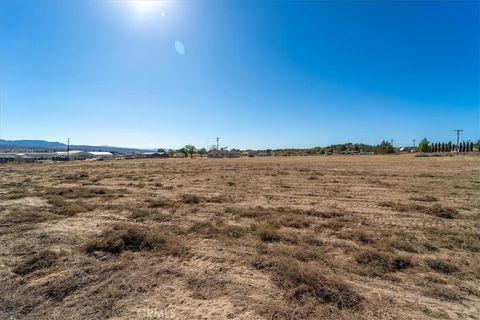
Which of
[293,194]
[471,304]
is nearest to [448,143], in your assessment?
[293,194]

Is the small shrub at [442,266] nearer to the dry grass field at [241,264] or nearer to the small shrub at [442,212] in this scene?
the dry grass field at [241,264]

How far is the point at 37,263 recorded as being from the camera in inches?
203

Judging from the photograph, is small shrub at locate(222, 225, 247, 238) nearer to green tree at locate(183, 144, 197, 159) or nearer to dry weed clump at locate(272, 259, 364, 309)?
dry weed clump at locate(272, 259, 364, 309)

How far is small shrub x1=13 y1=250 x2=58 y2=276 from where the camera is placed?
16.1 feet

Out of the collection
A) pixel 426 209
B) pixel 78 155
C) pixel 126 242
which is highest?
pixel 426 209

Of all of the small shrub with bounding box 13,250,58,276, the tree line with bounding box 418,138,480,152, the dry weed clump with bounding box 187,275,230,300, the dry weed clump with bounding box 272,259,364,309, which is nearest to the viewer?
the dry weed clump with bounding box 272,259,364,309

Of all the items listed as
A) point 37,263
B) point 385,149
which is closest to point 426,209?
point 37,263

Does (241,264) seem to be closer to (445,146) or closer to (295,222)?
(295,222)

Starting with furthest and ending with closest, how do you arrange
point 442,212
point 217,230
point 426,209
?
point 426,209
point 442,212
point 217,230

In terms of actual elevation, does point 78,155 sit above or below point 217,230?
below

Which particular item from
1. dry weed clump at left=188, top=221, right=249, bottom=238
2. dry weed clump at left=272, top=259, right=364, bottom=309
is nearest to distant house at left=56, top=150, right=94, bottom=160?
dry weed clump at left=188, top=221, right=249, bottom=238

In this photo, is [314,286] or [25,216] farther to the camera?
[25,216]

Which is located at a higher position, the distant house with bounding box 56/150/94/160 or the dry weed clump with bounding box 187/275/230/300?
the dry weed clump with bounding box 187/275/230/300

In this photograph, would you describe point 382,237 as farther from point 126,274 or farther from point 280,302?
point 126,274
